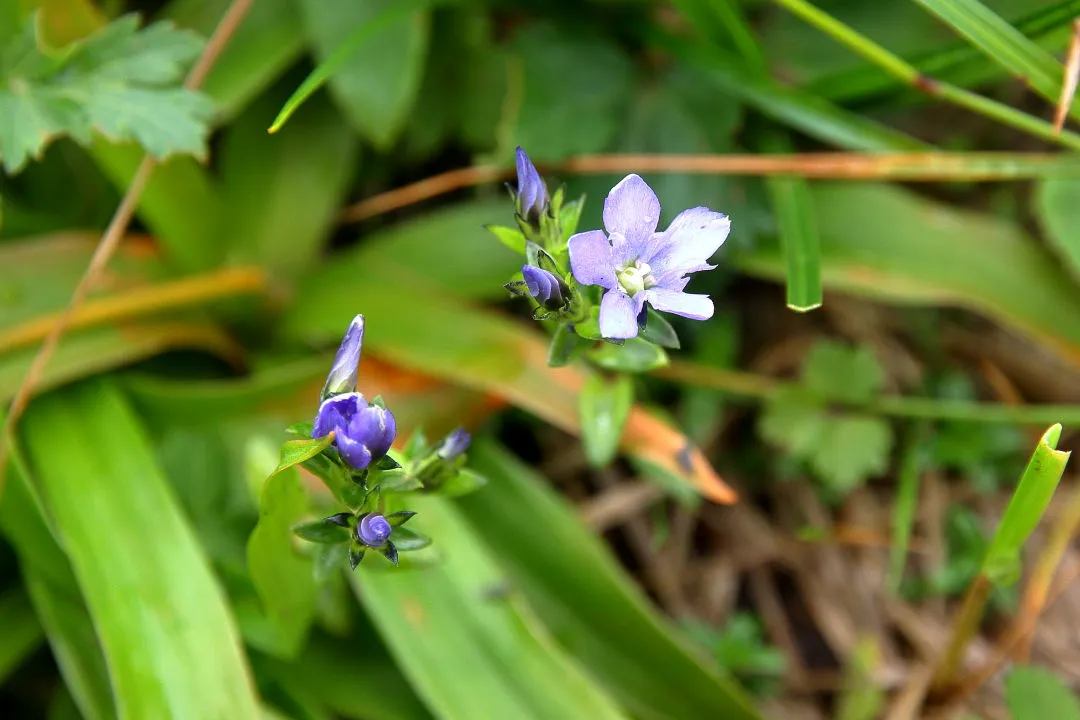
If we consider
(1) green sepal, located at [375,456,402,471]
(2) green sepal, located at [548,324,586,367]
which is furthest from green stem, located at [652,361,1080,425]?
(1) green sepal, located at [375,456,402,471]

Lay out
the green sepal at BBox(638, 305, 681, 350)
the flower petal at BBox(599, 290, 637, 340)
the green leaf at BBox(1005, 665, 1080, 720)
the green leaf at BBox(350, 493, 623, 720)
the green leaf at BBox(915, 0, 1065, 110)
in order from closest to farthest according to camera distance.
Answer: the flower petal at BBox(599, 290, 637, 340) < the green sepal at BBox(638, 305, 681, 350) < the green leaf at BBox(915, 0, 1065, 110) < the green leaf at BBox(350, 493, 623, 720) < the green leaf at BBox(1005, 665, 1080, 720)

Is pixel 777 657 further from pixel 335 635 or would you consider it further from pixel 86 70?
pixel 86 70

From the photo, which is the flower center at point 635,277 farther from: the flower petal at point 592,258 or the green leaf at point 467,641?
the green leaf at point 467,641

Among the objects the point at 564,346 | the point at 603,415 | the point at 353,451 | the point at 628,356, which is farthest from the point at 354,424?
the point at 603,415

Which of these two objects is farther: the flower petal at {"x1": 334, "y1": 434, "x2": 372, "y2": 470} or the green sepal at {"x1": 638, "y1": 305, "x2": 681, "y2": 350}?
the green sepal at {"x1": 638, "y1": 305, "x2": 681, "y2": 350}

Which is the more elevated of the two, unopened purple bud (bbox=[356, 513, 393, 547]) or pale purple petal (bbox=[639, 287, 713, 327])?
pale purple petal (bbox=[639, 287, 713, 327])

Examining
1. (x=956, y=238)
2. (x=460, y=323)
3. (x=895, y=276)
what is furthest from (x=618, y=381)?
(x=956, y=238)

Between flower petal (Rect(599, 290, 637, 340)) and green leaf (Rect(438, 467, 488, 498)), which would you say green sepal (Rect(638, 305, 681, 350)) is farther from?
green leaf (Rect(438, 467, 488, 498))

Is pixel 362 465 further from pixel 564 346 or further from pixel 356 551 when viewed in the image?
pixel 564 346
